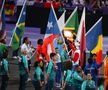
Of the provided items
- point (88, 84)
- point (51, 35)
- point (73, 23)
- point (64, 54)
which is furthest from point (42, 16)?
point (88, 84)

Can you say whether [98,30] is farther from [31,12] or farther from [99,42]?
[31,12]

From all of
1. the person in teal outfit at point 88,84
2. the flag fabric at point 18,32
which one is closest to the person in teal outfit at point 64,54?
the person in teal outfit at point 88,84

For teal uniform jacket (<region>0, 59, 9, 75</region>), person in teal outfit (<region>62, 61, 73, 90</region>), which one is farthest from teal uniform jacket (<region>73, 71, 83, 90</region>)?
teal uniform jacket (<region>0, 59, 9, 75</region>)

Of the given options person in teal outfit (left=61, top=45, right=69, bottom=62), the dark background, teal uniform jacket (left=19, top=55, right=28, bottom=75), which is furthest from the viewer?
the dark background

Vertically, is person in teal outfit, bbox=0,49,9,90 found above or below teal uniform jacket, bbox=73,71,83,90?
above

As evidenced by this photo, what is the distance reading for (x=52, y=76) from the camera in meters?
14.3

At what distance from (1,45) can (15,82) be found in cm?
155

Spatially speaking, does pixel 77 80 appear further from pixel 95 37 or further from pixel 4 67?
pixel 95 37

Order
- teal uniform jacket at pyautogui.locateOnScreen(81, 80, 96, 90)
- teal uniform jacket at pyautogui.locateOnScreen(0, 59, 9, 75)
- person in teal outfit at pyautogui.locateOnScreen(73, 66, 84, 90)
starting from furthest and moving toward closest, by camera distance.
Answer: teal uniform jacket at pyautogui.locateOnScreen(0, 59, 9, 75)
person in teal outfit at pyautogui.locateOnScreen(73, 66, 84, 90)
teal uniform jacket at pyautogui.locateOnScreen(81, 80, 96, 90)

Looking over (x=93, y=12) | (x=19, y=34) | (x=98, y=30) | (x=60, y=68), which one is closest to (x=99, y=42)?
(x=98, y=30)

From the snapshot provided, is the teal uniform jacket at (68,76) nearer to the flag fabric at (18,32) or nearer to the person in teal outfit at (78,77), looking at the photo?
the person in teal outfit at (78,77)

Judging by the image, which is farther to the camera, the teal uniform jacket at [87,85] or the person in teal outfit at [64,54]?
the person in teal outfit at [64,54]

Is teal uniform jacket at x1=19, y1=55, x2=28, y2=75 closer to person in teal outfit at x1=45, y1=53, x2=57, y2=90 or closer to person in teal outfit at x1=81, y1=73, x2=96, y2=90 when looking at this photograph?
person in teal outfit at x1=45, y1=53, x2=57, y2=90

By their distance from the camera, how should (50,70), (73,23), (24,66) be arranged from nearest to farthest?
1. (50,70)
2. (24,66)
3. (73,23)
